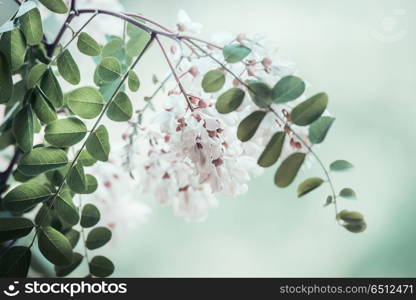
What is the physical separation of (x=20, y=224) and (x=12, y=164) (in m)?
0.14

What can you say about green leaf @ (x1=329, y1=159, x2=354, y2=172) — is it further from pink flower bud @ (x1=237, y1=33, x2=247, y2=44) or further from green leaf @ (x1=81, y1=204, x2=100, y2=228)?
green leaf @ (x1=81, y1=204, x2=100, y2=228)

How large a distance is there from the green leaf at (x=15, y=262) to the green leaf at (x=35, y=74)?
0.17 metres

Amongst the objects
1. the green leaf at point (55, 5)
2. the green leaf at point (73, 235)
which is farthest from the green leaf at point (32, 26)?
the green leaf at point (73, 235)

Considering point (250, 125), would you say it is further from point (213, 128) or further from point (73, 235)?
point (73, 235)

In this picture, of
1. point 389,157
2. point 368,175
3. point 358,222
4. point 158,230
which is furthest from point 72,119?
point 389,157

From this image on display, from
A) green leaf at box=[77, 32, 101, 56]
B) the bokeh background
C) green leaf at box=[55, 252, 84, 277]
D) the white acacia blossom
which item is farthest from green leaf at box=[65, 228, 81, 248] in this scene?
the bokeh background

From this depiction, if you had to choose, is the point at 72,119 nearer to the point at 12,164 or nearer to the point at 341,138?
the point at 12,164

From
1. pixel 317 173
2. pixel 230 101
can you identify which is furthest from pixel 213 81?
pixel 317 173

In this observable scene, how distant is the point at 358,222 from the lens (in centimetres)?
43

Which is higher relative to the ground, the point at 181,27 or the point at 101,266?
the point at 181,27

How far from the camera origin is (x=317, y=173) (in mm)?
1530

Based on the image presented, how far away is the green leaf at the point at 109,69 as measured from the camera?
0.48 meters

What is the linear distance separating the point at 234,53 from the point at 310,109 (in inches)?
3.6

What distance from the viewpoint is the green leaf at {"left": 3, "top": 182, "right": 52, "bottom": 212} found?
0.45 meters
